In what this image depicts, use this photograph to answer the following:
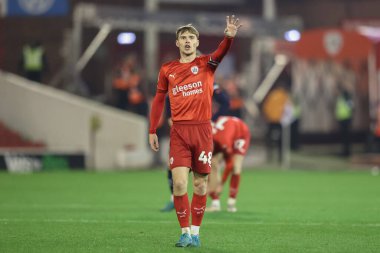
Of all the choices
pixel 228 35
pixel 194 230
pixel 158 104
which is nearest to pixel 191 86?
pixel 158 104

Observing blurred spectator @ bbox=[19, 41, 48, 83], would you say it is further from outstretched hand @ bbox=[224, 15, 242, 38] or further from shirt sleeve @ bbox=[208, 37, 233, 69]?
outstretched hand @ bbox=[224, 15, 242, 38]

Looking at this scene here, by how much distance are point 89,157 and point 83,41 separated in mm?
8857

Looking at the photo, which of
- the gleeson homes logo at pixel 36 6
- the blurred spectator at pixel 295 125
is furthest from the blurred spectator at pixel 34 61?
the blurred spectator at pixel 295 125

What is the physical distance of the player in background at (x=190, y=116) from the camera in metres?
10.7

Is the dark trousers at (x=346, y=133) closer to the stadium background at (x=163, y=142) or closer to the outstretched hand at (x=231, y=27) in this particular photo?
the stadium background at (x=163, y=142)

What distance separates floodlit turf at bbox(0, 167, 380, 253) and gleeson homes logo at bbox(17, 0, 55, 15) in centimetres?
584

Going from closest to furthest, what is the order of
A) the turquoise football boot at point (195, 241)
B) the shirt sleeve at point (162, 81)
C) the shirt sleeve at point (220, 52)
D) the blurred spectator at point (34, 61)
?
the shirt sleeve at point (220, 52), the turquoise football boot at point (195, 241), the shirt sleeve at point (162, 81), the blurred spectator at point (34, 61)

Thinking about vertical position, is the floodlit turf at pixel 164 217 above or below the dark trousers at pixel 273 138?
above

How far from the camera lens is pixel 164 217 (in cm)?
1403

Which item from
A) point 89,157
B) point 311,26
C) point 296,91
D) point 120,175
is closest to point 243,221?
point 120,175

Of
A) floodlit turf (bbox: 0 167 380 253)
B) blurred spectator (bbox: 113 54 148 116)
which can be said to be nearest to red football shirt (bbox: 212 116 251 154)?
floodlit turf (bbox: 0 167 380 253)

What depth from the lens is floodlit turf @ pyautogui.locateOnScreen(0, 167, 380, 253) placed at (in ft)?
35.3

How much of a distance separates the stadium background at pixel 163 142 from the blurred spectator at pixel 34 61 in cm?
67

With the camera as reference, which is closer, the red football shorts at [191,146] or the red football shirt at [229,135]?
the red football shorts at [191,146]
